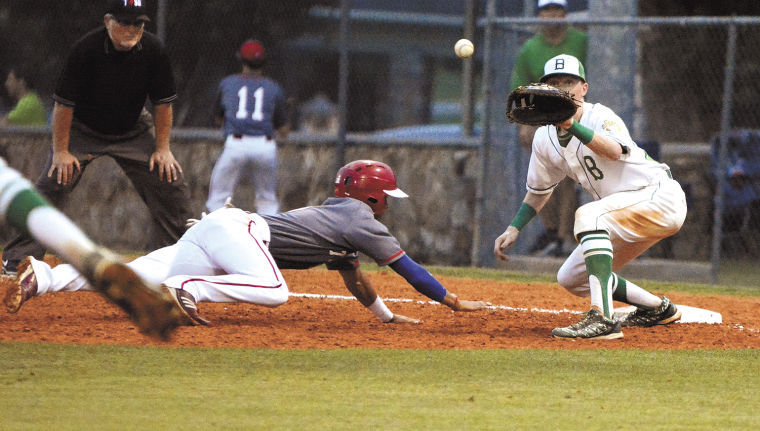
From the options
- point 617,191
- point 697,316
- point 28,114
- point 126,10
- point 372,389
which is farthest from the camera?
point 28,114

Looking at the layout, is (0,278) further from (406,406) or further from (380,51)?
(380,51)

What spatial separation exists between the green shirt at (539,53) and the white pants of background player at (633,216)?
445cm

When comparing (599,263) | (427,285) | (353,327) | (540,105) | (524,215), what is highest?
(540,105)

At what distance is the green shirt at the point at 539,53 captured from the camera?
36.6 ft

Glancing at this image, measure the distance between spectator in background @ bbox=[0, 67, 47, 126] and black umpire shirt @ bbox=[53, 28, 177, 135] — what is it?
253 inches

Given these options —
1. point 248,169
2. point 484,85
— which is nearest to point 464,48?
point 484,85

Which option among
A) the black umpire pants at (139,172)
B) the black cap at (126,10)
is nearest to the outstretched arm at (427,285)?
the black umpire pants at (139,172)

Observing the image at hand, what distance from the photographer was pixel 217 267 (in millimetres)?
6516

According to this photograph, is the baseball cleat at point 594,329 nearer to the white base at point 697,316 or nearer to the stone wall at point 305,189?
the white base at point 697,316

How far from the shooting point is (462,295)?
8.88 m

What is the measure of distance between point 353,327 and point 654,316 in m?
1.85

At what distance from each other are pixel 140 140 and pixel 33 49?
30.2ft

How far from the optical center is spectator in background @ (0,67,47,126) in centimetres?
1410

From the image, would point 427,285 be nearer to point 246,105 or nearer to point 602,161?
point 602,161
